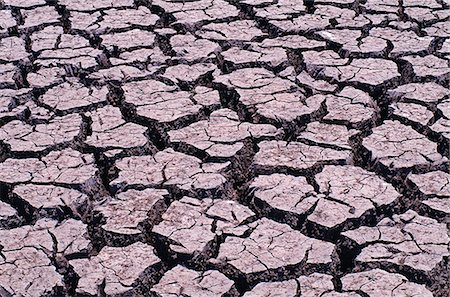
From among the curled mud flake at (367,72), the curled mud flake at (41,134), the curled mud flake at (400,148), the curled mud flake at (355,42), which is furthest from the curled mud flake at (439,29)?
the curled mud flake at (41,134)

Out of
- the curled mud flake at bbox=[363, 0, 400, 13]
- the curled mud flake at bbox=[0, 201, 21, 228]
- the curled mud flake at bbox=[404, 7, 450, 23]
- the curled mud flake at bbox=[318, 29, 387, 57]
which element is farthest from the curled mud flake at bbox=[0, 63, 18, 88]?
the curled mud flake at bbox=[404, 7, 450, 23]

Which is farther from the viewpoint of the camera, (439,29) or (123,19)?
(123,19)

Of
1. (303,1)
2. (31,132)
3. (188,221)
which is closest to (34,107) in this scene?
(31,132)

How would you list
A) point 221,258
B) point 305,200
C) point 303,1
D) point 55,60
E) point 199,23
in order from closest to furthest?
point 221,258
point 305,200
point 55,60
point 199,23
point 303,1

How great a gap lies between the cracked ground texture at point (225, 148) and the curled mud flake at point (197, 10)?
0.01 metres

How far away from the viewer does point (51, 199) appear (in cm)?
304

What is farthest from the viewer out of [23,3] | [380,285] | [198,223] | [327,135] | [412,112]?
[23,3]

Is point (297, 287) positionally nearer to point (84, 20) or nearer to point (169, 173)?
point (169, 173)

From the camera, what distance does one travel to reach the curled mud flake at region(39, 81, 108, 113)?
3691 millimetres

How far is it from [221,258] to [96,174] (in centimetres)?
63

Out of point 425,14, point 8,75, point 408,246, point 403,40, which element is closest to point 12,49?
point 8,75

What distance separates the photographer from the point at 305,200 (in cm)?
303

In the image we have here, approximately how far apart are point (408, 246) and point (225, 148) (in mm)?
796

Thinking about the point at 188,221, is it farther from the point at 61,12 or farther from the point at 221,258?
the point at 61,12
